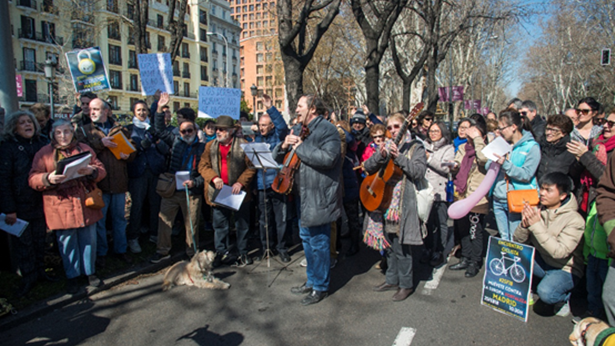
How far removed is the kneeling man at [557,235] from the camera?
395 cm

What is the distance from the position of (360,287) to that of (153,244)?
339 centimetres

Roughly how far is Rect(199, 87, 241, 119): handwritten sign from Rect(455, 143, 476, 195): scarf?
3691 millimetres

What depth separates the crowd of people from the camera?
4.11 metres

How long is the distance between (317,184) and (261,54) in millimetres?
107293

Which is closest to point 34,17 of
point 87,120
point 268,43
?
point 268,43

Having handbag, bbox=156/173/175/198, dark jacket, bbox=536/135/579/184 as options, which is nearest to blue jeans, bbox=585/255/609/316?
dark jacket, bbox=536/135/579/184

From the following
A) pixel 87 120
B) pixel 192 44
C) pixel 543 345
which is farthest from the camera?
pixel 192 44

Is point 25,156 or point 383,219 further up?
point 25,156

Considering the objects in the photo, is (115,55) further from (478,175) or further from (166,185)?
(478,175)

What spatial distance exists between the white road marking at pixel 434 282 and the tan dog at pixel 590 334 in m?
1.99

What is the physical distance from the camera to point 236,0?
15488 centimetres

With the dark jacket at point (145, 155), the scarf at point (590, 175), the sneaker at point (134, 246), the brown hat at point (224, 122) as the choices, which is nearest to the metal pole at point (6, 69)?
the dark jacket at point (145, 155)

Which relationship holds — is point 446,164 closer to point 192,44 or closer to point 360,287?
point 360,287

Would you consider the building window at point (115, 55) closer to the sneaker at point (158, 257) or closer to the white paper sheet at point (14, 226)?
the sneaker at point (158, 257)
